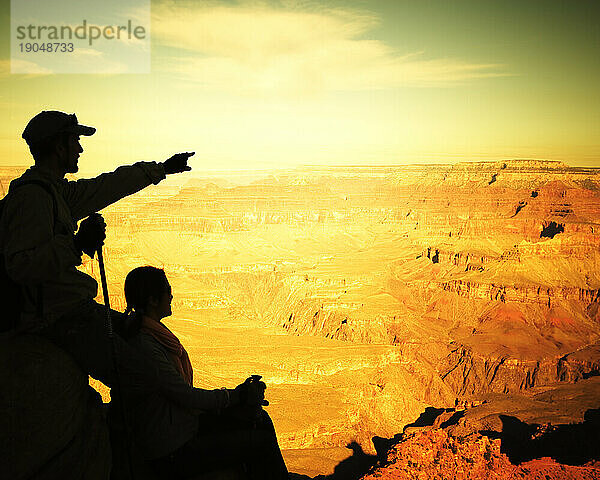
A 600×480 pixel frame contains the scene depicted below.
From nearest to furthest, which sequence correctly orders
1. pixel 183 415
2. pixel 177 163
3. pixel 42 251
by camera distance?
pixel 42 251
pixel 183 415
pixel 177 163

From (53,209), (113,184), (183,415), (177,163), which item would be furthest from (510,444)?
(53,209)

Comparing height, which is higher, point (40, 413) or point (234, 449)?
point (40, 413)

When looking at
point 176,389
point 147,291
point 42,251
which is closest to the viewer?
point 42,251

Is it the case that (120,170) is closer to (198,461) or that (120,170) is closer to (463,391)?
(198,461)

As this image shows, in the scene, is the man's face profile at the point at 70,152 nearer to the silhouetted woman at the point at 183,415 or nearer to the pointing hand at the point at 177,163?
the pointing hand at the point at 177,163

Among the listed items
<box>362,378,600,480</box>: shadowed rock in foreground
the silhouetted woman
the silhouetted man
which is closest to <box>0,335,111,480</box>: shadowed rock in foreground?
the silhouetted man

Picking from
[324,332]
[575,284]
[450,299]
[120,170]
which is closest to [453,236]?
A: [575,284]

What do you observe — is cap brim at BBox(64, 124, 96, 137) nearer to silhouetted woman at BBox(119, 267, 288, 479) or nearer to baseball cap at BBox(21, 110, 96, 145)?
baseball cap at BBox(21, 110, 96, 145)

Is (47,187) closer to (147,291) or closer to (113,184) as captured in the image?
(113,184)
